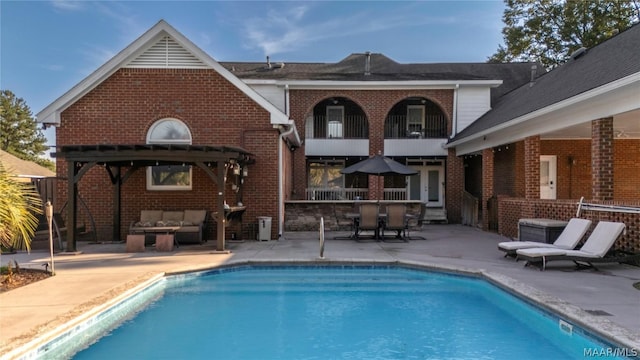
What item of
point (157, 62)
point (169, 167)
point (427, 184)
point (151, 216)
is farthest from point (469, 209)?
point (157, 62)

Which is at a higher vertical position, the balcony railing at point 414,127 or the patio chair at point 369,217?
the balcony railing at point 414,127

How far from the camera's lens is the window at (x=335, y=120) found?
66.5ft

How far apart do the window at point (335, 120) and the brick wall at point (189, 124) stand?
817 centimetres

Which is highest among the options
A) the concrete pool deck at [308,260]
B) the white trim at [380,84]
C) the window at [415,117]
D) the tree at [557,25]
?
the tree at [557,25]

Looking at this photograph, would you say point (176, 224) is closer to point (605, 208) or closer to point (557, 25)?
point (605, 208)

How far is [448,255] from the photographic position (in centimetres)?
955

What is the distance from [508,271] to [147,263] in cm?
741

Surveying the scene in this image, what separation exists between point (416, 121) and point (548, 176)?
21.6 ft

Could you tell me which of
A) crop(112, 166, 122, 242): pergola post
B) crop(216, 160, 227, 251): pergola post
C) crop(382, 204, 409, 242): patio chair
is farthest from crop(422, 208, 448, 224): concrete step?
crop(112, 166, 122, 242): pergola post

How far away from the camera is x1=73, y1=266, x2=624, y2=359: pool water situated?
466 centimetres

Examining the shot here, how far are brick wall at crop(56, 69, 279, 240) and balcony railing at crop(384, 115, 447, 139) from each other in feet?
30.6

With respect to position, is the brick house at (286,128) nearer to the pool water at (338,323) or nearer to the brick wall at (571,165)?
the brick wall at (571,165)

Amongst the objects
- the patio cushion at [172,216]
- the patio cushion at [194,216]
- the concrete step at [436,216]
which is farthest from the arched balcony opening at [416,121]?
the patio cushion at [172,216]

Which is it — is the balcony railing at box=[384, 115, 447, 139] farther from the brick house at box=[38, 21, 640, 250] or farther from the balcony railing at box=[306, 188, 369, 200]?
the balcony railing at box=[306, 188, 369, 200]
